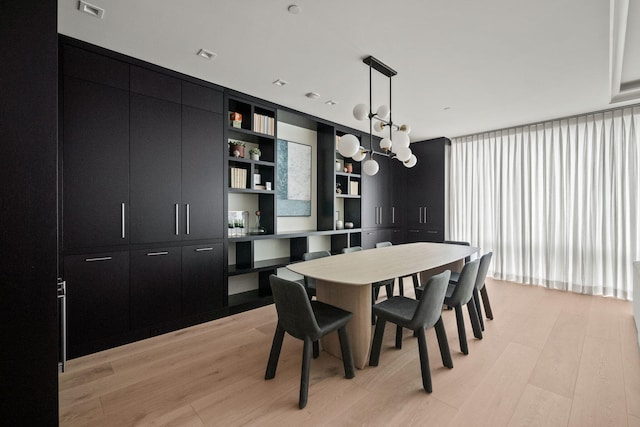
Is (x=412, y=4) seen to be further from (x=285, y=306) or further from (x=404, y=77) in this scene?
(x=285, y=306)

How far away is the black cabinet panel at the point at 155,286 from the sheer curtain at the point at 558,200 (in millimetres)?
5149

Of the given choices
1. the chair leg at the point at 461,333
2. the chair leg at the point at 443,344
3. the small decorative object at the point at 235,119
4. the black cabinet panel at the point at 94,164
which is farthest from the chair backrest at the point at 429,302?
the small decorative object at the point at 235,119

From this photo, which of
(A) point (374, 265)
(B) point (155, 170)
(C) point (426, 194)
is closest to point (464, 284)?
(A) point (374, 265)

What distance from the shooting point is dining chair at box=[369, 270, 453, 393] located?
2014mm

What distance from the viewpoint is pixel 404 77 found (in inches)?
123

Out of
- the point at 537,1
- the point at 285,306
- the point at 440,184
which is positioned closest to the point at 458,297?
the point at 285,306

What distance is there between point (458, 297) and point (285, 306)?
1573mm

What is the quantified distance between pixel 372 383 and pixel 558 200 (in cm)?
453

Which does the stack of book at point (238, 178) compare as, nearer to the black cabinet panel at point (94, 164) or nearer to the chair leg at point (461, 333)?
the black cabinet panel at point (94, 164)

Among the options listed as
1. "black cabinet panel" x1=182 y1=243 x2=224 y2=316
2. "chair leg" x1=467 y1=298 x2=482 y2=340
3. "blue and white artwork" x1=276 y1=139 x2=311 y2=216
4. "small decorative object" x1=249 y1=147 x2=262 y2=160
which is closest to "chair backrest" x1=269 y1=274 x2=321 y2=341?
"black cabinet panel" x1=182 y1=243 x2=224 y2=316

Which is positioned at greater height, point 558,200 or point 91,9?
point 91,9

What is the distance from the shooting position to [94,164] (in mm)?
2562

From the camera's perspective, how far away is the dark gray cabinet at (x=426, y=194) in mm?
5812

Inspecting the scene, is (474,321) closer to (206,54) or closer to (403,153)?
(403,153)
